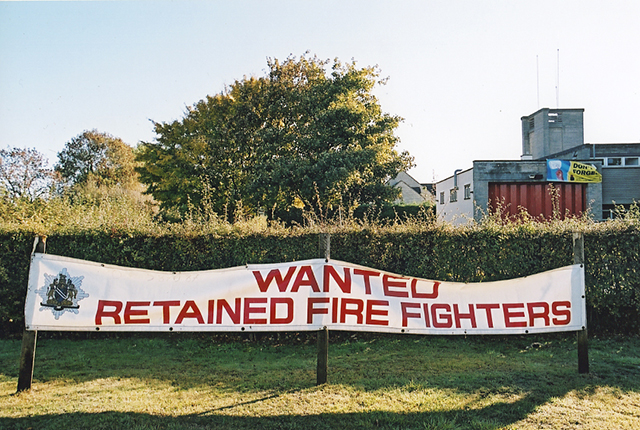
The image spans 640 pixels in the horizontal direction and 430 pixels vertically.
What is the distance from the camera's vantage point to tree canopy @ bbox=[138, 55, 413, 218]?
25484 mm


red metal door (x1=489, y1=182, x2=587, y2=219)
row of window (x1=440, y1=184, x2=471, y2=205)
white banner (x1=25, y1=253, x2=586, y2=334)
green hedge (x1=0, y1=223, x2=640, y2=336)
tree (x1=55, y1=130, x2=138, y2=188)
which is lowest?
white banner (x1=25, y1=253, x2=586, y2=334)

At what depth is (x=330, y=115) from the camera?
2573 centimetres

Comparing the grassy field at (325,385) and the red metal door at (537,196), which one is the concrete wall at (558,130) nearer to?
the red metal door at (537,196)

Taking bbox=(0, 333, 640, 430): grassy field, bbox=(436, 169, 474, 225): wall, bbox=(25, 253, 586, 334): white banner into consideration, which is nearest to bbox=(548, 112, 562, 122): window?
bbox=(436, 169, 474, 225): wall

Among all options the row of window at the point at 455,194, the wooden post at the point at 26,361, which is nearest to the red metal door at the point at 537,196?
the row of window at the point at 455,194

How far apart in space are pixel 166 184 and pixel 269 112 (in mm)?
10793

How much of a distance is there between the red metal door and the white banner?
19307 millimetres

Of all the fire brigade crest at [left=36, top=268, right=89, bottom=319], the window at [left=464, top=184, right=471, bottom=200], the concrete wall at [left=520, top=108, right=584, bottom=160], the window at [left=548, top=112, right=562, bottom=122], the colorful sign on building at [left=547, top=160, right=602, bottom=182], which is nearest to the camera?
the fire brigade crest at [left=36, top=268, right=89, bottom=319]

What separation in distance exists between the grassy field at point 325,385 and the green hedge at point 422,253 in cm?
78

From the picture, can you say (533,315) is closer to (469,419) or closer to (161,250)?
(469,419)

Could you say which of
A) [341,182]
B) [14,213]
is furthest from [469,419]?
[341,182]

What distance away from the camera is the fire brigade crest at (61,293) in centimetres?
539

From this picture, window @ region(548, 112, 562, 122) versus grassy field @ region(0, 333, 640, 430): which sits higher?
window @ region(548, 112, 562, 122)

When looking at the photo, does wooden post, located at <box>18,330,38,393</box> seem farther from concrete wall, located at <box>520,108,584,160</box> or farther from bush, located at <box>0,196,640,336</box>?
concrete wall, located at <box>520,108,584,160</box>
